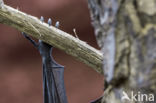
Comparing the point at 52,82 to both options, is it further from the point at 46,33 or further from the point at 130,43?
the point at 130,43

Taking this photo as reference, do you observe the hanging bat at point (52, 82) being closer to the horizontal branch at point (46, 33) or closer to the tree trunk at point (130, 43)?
the horizontal branch at point (46, 33)

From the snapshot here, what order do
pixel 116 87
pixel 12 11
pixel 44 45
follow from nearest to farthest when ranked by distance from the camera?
Result: pixel 116 87 → pixel 12 11 → pixel 44 45

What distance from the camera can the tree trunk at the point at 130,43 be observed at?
485 mm

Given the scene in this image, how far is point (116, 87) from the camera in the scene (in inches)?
23.0

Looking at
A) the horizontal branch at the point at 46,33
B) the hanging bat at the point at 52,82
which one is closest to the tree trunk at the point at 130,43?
the horizontal branch at the point at 46,33

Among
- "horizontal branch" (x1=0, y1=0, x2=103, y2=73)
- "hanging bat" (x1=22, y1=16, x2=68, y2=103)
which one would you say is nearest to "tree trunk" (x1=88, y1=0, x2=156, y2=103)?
"horizontal branch" (x1=0, y1=0, x2=103, y2=73)

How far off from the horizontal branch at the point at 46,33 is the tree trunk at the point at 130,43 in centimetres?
54

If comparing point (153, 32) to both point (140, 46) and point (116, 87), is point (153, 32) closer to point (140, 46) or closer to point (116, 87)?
point (140, 46)

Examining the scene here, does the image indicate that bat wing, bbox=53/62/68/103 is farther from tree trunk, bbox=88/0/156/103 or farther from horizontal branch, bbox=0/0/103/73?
tree trunk, bbox=88/0/156/103

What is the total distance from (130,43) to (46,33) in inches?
24.8

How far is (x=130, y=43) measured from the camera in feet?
1.67

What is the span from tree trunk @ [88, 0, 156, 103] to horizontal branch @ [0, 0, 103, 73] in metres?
0.54

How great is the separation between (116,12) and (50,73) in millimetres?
855

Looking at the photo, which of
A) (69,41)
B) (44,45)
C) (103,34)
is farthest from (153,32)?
(44,45)
